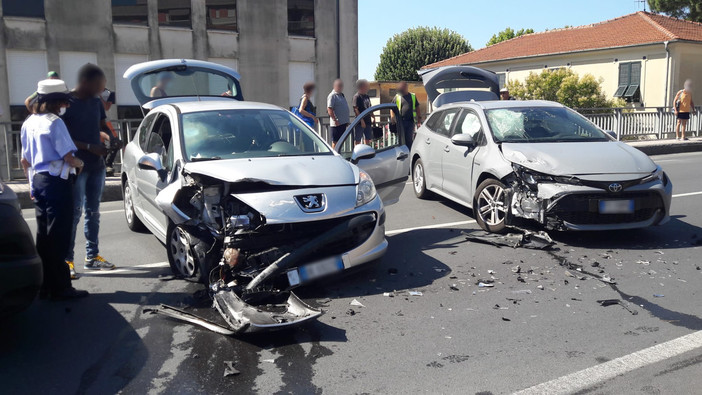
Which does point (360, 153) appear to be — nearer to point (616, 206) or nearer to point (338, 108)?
point (616, 206)

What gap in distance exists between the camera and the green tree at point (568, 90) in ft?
97.0

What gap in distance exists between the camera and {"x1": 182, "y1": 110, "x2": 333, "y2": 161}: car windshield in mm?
5863

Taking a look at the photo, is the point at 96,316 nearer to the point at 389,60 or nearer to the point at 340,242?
the point at 340,242

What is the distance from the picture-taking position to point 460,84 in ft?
37.6

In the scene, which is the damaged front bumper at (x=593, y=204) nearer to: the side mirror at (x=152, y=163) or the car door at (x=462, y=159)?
the car door at (x=462, y=159)

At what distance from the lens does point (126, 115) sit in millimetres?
22922

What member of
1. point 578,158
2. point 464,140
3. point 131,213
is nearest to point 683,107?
point 464,140

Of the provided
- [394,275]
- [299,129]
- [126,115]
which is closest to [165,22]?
[126,115]

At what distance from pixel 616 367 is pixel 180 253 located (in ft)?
11.8

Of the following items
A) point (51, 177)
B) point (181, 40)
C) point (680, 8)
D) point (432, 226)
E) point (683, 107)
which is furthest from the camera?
point (680, 8)

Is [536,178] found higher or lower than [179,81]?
lower

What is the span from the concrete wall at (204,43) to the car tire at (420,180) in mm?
15957

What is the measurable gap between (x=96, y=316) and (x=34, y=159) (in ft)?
4.57

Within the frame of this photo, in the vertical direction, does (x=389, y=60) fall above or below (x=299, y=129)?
above
